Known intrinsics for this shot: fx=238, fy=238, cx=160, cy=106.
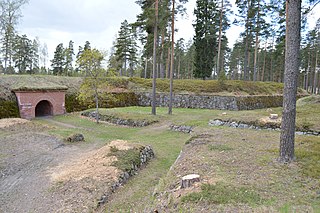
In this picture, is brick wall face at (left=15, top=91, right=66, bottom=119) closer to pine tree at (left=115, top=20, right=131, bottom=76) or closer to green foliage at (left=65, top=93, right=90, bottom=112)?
green foliage at (left=65, top=93, right=90, bottom=112)

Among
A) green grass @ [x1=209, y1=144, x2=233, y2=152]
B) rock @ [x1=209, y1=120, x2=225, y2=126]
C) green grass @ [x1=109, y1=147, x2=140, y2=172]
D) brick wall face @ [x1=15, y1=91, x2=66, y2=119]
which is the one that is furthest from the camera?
brick wall face @ [x1=15, y1=91, x2=66, y2=119]

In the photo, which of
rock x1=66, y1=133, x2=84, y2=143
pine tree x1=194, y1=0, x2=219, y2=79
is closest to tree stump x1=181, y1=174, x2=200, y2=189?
rock x1=66, y1=133, x2=84, y2=143

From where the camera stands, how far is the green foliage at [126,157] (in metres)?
7.79

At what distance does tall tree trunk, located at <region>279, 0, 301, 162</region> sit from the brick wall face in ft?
66.3

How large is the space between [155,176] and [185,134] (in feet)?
21.7

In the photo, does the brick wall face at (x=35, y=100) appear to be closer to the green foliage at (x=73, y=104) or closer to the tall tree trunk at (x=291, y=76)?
the green foliage at (x=73, y=104)

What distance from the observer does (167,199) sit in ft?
15.8

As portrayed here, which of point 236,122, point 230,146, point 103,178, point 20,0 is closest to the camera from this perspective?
point 103,178

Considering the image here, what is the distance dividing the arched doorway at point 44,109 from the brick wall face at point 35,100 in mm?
604

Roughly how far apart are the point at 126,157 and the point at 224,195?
4.60 m

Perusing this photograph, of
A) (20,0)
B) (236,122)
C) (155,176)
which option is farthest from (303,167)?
(20,0)

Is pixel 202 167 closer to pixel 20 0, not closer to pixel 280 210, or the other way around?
pixel 280 210

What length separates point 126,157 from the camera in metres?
8.41

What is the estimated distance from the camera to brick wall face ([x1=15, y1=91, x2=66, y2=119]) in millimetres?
20172
